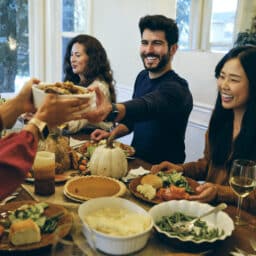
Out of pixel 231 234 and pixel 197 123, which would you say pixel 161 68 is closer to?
pixel 197 123

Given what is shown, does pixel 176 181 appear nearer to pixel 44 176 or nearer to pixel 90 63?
pixel 44 176

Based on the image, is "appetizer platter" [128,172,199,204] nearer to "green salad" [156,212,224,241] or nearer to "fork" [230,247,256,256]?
"green salad" [156,212,224,241]

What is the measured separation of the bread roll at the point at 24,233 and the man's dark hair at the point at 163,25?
5.61ft

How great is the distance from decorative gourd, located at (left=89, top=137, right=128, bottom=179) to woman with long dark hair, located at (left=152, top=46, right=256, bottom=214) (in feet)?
0.60

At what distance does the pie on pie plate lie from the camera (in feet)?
4.61

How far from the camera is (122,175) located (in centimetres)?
166

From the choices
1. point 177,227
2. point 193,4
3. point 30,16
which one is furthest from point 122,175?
point 30,16

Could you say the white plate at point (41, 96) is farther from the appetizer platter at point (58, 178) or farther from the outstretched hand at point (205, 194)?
the outstretched hand at point (205, 194)

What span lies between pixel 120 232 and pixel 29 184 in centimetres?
61

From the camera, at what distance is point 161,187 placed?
1.50m

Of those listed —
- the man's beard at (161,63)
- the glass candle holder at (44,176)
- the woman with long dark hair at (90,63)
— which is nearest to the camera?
the glass candle holder at (44,176)

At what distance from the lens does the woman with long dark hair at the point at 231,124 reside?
1780mm

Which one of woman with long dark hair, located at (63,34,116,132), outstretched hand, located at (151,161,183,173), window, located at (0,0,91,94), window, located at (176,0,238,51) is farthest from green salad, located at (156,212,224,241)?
window, located at (0,0,91,94)


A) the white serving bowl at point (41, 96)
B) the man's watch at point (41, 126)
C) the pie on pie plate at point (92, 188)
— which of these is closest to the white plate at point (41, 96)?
the white serving bowl at point (41, 96)
